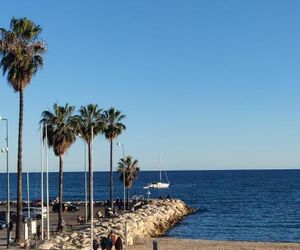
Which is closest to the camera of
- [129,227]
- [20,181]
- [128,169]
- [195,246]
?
[20,181]

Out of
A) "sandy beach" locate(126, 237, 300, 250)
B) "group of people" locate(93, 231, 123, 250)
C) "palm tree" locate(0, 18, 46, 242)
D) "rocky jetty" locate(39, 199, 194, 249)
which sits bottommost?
"sandy beach" locate(126, 237, 300, 250)

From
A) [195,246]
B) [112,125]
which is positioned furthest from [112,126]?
[195,246]

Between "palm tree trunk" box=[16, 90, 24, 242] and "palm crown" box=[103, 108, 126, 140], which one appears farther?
"palm crown" box=[103, 108, 126, 140]

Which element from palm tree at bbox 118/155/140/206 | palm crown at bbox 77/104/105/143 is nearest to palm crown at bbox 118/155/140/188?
palm tree at bbox 118/155/140/206

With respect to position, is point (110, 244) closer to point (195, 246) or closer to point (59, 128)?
point (195, 246)

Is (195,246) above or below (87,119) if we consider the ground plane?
below

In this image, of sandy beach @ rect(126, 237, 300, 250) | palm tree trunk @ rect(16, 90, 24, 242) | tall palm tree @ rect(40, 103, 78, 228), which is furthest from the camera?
tall palm tree @ rect(40, 103, 78, 228)

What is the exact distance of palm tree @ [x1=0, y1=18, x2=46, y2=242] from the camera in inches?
1510

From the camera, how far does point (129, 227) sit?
51750mm

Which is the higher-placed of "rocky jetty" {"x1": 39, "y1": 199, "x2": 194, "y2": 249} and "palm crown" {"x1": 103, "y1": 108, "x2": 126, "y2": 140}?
"palm crown" {"x1": 103, "y1": 108, "x2": 126, "y2": 140}

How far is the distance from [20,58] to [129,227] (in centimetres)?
2013

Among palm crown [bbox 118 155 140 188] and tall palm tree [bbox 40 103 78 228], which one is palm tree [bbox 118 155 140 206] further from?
tall palm tree [bbox 40 103 78 228]

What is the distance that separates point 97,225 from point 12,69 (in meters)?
17.8

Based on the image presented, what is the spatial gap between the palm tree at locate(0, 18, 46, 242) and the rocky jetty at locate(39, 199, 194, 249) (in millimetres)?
3453
